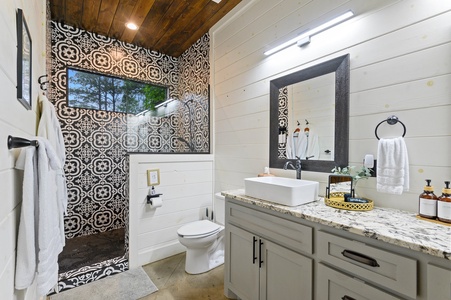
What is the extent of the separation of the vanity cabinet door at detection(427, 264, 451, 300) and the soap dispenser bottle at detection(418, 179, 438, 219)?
1.33 ft

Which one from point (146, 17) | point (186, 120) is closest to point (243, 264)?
point (186, 120)

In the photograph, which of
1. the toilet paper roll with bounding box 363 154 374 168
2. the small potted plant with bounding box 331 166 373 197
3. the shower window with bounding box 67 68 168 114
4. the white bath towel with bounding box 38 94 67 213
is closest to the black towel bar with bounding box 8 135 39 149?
the white bath towel with bounding box 38 94 67 213

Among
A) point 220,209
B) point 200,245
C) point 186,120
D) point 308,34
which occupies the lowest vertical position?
point 200,245

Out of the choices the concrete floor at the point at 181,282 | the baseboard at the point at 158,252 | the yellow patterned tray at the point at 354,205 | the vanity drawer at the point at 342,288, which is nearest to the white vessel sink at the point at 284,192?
the yellow patterned tray at the point at 354,205

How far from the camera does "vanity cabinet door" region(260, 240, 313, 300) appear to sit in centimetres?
124

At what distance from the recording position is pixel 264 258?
1497 mm

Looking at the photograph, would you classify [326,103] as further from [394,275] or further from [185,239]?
[185,239]

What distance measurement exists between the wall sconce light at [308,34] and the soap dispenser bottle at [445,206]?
126cm

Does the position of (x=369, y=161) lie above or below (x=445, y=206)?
above

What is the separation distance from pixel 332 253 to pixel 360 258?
14 cm

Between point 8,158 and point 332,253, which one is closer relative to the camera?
point 8,158

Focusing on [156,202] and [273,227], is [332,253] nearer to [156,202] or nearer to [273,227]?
[273,227]

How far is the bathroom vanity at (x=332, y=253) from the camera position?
2.85ft

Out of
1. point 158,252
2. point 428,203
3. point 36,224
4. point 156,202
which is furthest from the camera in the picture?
point 158,252
